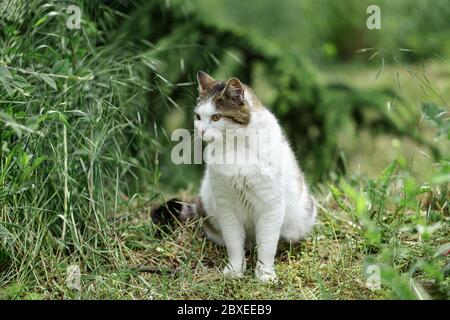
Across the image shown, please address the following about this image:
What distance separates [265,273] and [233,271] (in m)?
0.12

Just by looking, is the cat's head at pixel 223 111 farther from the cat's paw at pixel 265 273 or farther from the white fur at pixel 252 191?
the cat's paw at pixel 265 273

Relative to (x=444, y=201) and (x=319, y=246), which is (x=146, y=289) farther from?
(x=444, y=201)

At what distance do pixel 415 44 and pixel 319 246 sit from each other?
387cm

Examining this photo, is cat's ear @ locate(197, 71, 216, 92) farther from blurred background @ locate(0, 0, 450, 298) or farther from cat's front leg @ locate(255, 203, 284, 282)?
cat's front leg @ locate(255, 203, 284, 282)

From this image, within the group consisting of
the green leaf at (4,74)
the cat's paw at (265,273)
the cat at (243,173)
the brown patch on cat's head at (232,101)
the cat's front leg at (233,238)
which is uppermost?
the green leaf at (4,74)

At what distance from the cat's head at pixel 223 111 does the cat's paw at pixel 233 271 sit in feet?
1.72

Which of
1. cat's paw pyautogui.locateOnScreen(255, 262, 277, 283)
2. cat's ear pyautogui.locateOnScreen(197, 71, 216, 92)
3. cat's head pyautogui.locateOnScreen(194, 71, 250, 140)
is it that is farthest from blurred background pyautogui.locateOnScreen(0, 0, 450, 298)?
cat's paw pyautogui.locateOnScreen(255, 262, 277, 283)

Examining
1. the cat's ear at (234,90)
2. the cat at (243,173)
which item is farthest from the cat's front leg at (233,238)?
the cat's ear at (234,90)

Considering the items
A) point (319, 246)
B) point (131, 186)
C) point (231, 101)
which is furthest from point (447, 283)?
point (131, 186)

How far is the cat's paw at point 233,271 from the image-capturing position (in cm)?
243

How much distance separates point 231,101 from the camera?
2412 mm

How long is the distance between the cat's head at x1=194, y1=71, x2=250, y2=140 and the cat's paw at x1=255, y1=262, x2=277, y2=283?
547 millimetres

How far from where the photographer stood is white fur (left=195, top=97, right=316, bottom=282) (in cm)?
243

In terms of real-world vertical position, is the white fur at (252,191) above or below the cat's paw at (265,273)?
above
